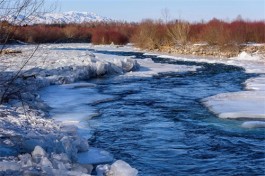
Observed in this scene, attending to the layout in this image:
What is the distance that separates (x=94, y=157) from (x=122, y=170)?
1203 mm

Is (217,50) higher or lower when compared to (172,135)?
higher

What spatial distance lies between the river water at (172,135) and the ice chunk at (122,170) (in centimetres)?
57

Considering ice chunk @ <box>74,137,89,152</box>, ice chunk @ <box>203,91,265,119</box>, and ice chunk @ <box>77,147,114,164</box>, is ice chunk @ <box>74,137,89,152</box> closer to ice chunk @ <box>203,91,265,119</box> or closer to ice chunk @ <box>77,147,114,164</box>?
ice chunk @ <box>77,147,114,164</box>

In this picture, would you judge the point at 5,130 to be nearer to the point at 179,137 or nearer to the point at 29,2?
the point at 29,2

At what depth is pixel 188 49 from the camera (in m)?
32.0

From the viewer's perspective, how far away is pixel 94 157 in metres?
5.91

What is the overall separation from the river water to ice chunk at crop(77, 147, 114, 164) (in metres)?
0.20

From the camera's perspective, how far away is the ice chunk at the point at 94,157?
5754 mm

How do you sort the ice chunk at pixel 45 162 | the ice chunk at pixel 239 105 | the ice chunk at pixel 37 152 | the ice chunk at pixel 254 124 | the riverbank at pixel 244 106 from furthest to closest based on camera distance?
the ice chunk at pixel 239 105
the riverbank at pixel 244 106
the ice chunk at pixel 254 124
the ice chunk at pixel 37 152
the ice chunk at pixel 45 162

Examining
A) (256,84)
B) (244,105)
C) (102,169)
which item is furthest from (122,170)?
(256,84)

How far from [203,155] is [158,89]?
7140 mm

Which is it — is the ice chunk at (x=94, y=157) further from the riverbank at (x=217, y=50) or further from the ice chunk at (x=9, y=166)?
the riverbank at (x=217, y=50)

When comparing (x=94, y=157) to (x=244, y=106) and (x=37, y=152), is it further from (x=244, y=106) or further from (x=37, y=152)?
(x=244, y=106)

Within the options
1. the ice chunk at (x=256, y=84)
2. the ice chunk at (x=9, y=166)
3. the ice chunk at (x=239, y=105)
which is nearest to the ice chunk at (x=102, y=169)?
the ice chunk at (x=9, y=166)
